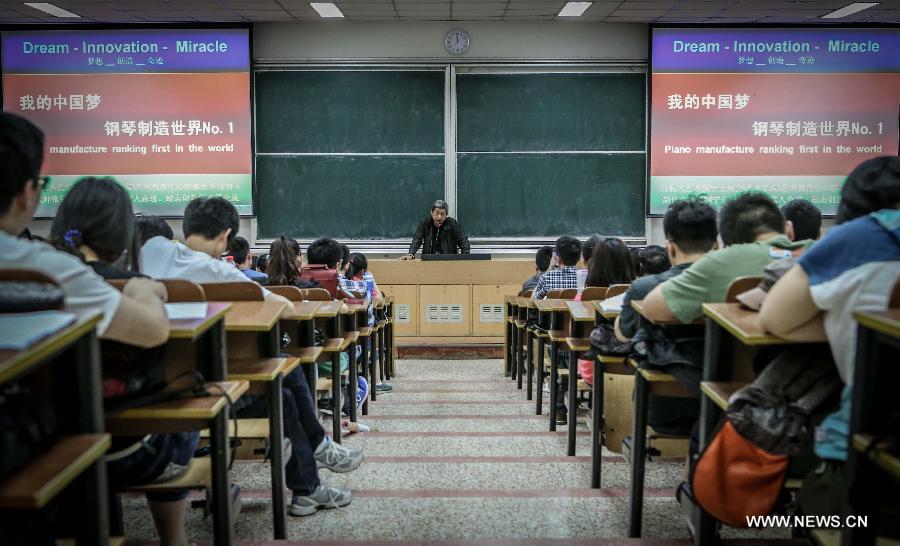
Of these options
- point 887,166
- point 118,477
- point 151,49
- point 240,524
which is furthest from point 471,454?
point 151,49

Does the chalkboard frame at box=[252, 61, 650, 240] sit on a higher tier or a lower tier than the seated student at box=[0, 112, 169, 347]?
higher

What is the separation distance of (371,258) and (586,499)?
5249 millimetres

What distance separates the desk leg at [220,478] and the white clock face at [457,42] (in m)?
6.17

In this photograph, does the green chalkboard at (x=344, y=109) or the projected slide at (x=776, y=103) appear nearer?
the projected slide at (x=776, y=103)

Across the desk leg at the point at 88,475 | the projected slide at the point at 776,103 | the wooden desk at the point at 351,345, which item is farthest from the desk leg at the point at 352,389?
the projected slide at the point at 776,103

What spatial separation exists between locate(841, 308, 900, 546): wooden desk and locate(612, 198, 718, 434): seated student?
0.77 metres

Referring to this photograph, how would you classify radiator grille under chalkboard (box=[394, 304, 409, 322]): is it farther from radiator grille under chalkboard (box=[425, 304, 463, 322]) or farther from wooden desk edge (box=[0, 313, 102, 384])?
wooden desk edge (box=[0, 313, 102, 384])

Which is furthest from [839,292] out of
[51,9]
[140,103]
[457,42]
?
[51,9]

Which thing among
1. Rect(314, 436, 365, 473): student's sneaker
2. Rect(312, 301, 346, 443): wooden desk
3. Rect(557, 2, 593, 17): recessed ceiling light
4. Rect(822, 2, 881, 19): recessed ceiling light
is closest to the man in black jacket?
Rect(557, 2, 593, 17): recessed ceiling light

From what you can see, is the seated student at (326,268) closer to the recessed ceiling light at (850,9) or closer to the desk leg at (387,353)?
the desk leg at (387,353)

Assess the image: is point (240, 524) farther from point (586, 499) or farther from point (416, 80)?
point (416, 80)

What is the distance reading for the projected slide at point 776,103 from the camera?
7.11 metres

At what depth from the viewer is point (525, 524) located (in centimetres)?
216

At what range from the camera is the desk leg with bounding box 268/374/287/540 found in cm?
204
